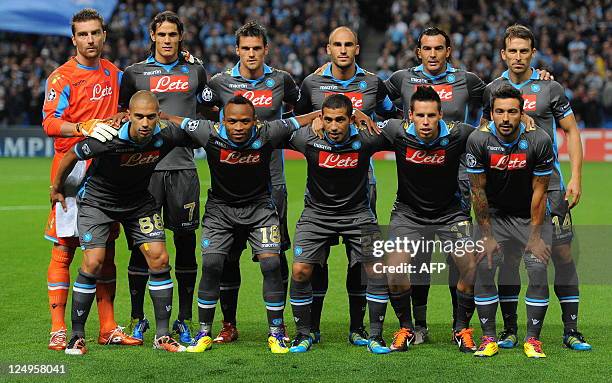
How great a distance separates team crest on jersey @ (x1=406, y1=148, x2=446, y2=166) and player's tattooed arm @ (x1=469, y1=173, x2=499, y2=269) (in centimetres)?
29

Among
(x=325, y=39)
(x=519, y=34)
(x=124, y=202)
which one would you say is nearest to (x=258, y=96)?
(x=124, y=202)

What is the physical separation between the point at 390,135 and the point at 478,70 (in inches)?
805

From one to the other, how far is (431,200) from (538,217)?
→ 0.81m

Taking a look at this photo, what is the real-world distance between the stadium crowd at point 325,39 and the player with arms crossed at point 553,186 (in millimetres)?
18816

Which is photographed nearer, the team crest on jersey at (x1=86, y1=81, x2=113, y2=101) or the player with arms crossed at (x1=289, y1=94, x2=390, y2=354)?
the player with arms crossed at (x1=289, y1=94, x2=390, y2=354)

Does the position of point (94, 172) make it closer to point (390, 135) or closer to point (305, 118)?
point (305, 118)

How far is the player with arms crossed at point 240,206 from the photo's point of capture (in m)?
7.66

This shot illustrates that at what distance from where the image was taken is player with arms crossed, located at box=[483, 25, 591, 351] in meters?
7.68

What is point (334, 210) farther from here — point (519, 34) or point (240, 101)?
point (519, 34)

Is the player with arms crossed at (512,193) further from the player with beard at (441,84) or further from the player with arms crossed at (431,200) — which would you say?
the player with beard at (441,84)

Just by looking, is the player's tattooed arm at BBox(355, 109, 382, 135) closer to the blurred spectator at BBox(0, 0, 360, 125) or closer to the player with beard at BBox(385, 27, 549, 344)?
the player with beard at BBox(385, 27, 549, 344)

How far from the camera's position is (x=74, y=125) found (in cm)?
764

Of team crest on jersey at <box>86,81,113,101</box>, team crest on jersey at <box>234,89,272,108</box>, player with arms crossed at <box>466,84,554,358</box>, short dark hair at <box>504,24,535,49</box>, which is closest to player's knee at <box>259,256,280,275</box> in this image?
team crest on jersey at <box>234,89,272,108</box>

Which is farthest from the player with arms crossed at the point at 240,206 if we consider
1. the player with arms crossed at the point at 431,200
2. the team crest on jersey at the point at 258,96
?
the player with arms crossed at the point at 431,200
